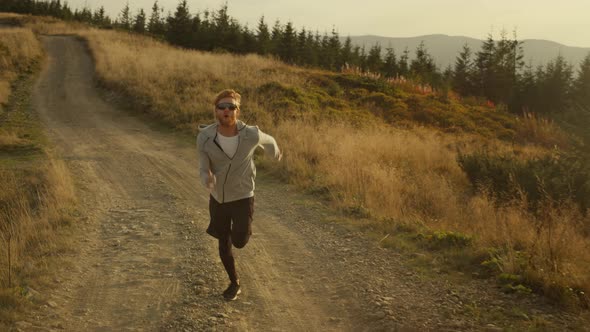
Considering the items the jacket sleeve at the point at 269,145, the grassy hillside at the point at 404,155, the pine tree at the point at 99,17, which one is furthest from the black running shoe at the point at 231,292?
the pine tree at the point at 99,17

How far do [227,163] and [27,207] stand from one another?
4.80 meters

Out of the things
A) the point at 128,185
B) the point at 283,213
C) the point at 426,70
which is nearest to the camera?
the point at 283,213

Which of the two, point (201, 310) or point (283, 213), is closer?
point (201, 310)

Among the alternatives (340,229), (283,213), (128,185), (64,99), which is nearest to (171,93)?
(64,99)

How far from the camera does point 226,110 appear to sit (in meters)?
4.15

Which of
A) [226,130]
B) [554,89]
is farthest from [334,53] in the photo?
[226,130]

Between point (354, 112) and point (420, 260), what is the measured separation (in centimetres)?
1370

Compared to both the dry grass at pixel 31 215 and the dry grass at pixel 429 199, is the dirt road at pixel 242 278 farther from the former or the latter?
the dry grass at pixel 429 199

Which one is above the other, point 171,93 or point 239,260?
point 171,93

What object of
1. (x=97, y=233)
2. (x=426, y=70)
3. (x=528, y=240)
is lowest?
(x=97, y=233)

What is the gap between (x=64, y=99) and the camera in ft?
61.7

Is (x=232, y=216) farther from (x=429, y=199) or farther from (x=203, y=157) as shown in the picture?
(x=429, y=199)

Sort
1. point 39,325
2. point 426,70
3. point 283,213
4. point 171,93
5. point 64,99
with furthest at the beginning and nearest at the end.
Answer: point 426,70, point 64,99, point 171,93, point 283,213, point 39,325

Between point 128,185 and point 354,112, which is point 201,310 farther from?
point 354,112
